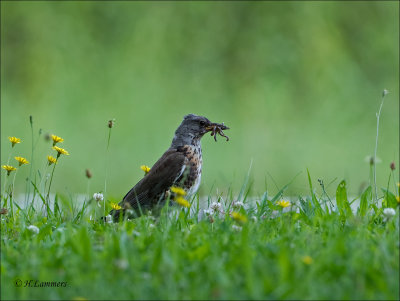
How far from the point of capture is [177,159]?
4.95 meters

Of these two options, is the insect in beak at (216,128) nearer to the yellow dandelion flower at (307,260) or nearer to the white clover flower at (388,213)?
the white clover flower at (388,213)

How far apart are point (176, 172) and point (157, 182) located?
0.49 feet

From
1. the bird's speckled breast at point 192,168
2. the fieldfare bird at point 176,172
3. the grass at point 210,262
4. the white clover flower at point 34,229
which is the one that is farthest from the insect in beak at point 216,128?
the white clover flower at point 34,229

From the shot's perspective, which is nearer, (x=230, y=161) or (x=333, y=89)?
(x=230, y=161)

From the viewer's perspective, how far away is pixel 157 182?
15.9 ft

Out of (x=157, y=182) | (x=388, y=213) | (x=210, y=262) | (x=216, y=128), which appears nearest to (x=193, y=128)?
(x=216, y=128)

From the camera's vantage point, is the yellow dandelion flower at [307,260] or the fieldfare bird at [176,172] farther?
the fieldfare bird at [176,172]

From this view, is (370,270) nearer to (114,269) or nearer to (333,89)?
(114,269)

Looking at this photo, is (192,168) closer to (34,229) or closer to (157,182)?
(157,182)

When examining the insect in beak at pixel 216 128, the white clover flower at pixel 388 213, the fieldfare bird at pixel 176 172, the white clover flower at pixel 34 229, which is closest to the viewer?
the white clover flower at pixel 34 229

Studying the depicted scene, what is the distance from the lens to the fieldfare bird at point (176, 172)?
4.83 m

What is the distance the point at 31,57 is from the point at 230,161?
12.1ft

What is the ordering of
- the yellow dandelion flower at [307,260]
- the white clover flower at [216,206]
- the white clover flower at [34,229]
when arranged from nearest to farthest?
1. the yellow dandelion flower at [307,260]
2. the white clover flower at [34,229]
3. the white clover flower at [216,206]

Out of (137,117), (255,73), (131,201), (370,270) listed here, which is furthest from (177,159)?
(255,73)
